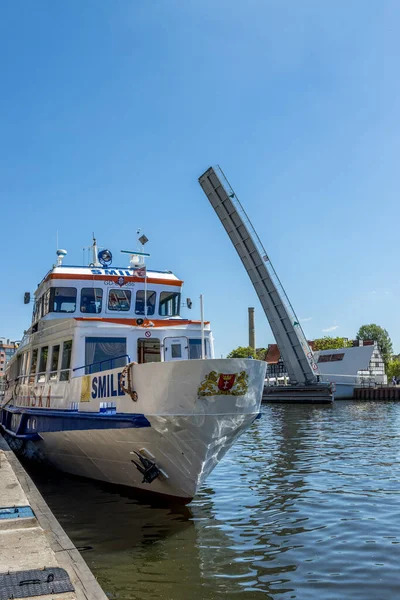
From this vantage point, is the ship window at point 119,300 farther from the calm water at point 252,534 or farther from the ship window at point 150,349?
the calm water at point 252,534

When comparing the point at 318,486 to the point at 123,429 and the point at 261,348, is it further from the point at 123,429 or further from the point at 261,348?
the point at 261,348

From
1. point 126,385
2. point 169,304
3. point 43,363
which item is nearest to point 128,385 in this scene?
point 126,385

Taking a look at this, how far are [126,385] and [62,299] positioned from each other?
4.59m

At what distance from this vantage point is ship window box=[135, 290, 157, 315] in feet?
43.2

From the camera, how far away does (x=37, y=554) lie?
503 cm

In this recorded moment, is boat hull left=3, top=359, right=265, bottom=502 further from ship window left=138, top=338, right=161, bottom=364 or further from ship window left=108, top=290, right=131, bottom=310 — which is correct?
ship window left=108, top=290, right=131, bottom=310

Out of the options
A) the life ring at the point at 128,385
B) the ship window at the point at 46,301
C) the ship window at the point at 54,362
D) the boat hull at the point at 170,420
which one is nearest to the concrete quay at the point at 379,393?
the ship window at the point at 46,301

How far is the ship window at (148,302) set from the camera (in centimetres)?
1316

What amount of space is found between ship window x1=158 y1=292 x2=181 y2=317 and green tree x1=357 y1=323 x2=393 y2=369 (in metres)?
80.3

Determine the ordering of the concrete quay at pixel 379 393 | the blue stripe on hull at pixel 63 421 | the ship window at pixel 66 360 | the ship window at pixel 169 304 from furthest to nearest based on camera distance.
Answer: the concrete quay at pixel 379 393 → the ship window at pixel 169 304 → the ship window at pixel 66 360 → the blue stripe on hull at pixel 63 421

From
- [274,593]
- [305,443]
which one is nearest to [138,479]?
[274,593]

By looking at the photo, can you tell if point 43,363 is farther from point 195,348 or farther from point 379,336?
point 379,336

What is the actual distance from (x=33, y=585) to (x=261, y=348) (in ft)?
341

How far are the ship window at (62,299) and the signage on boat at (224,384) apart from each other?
19.1 feet
